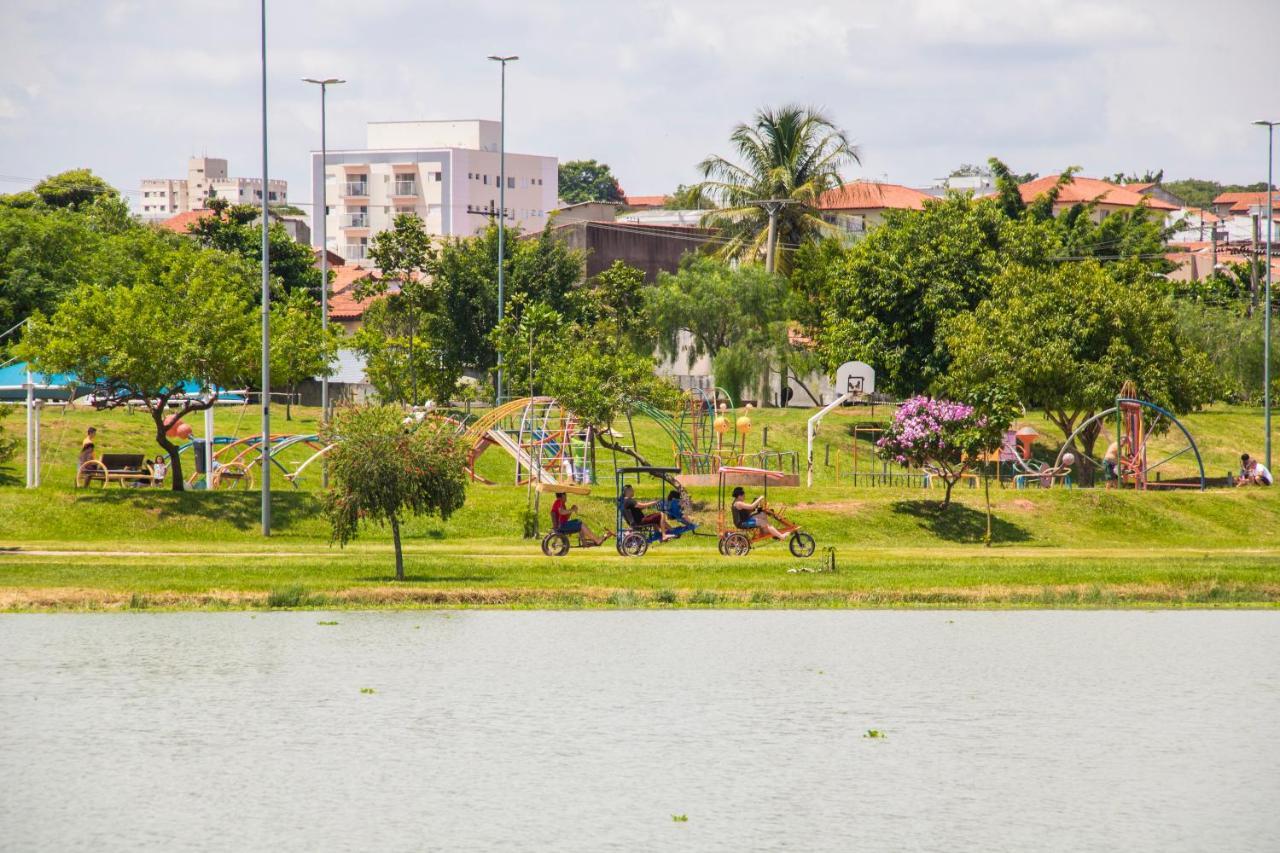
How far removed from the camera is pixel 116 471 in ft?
159

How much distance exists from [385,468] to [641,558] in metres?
8.37

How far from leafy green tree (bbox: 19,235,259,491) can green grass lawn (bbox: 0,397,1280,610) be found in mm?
3555

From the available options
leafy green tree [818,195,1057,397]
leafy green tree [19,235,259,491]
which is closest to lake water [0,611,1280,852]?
leafy green tree [19,235,259,491]

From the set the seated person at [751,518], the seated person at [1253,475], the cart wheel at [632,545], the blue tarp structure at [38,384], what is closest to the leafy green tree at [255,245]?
→ the blue tarp structure at [38,384]

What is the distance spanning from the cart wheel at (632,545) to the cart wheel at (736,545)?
6.70 feet

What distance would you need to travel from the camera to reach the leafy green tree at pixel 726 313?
3243 inches

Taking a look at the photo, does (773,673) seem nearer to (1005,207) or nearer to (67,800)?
(67,800)

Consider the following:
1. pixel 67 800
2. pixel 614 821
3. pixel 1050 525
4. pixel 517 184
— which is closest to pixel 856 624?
pixel 614 821

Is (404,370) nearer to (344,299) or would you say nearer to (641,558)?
(641,558)

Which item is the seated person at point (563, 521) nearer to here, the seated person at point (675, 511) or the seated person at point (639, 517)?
the seated person at point (639, 517)

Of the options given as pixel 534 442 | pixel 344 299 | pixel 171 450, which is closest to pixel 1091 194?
pixel 344 299

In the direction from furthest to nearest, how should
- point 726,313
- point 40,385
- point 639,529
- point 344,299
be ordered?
point 344,299 < point 726,313 < point 40,385 < point 639,529

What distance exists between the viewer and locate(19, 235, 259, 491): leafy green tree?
146ft

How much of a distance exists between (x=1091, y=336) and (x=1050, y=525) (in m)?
15.4
